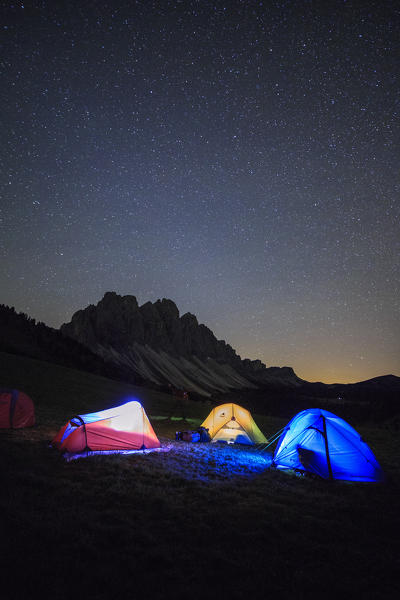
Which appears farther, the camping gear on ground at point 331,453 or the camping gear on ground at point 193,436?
the camping gear on ground at point 193,436

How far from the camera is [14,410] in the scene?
14.4 meters

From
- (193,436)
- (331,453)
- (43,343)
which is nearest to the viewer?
(331,453)

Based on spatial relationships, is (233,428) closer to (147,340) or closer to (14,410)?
(14,410)

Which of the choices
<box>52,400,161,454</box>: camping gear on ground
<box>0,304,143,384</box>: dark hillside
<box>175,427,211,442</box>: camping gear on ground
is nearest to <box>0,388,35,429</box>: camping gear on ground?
<box>52,400,161,454</box>: camping gear on ground

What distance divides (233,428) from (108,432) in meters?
7.13

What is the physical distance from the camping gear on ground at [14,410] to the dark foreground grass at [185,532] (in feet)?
14.4

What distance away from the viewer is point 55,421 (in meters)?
17.8

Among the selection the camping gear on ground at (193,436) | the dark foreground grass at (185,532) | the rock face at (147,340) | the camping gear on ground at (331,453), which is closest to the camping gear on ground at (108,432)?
the dark foreground grass at (185,532)

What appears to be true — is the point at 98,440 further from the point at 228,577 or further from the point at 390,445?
the point at 390,445

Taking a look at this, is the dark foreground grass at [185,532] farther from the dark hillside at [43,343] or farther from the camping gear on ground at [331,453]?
the dark hillside at [43,343]

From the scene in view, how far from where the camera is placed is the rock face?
144125 millimetres

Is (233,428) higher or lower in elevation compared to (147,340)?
lower

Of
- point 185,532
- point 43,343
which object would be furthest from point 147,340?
point 185,532

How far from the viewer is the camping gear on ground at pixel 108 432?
34.8 feet
